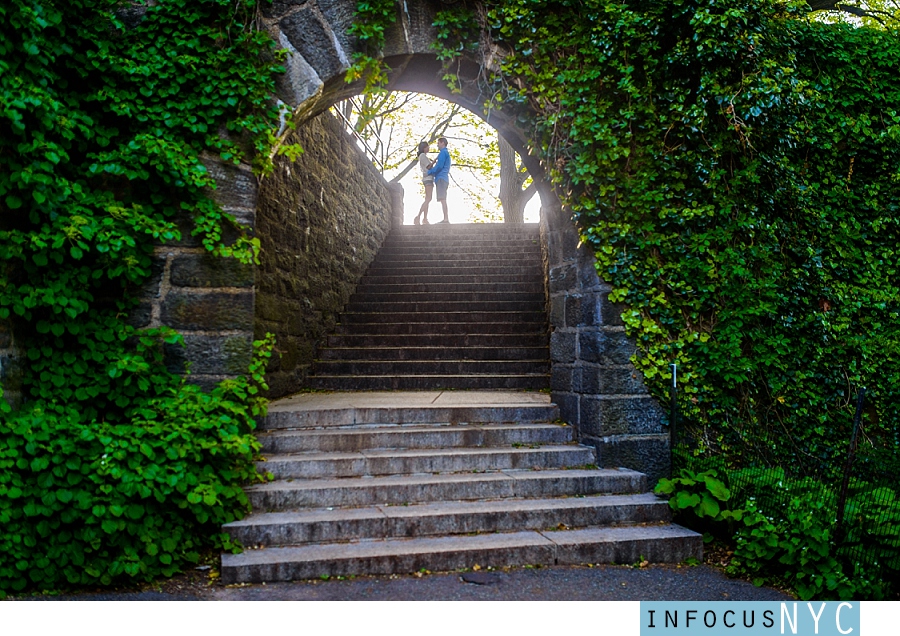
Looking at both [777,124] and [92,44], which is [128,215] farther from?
[777,124]

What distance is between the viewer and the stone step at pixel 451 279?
907cm

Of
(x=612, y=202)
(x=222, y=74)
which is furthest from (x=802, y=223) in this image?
(x=222, y=74)

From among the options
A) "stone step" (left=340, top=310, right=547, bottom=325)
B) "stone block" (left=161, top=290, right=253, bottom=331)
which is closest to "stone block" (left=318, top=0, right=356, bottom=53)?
"stone block" (left=161, top=290, right=253, bottom=331)

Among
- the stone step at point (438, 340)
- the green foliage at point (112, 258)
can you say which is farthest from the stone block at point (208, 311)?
the stone step at point (438, 340)

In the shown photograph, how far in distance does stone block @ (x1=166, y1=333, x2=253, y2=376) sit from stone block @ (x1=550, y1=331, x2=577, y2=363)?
243cm

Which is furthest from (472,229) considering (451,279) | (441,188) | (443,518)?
(443,518)

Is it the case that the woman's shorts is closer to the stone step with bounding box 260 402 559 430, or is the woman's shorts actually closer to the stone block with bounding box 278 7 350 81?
the stone step with bounding box 260 402 559 430

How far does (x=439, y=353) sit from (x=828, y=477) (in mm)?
3926

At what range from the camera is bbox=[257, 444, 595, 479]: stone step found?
4238mm

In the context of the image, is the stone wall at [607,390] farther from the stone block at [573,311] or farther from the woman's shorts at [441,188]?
the woman's shorts at [441,188]

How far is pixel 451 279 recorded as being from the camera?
9.16 m

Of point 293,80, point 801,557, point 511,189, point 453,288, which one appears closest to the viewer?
point 801,557

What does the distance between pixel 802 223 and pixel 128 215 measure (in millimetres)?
5032

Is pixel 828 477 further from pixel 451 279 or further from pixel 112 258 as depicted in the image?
pixel 451 279
